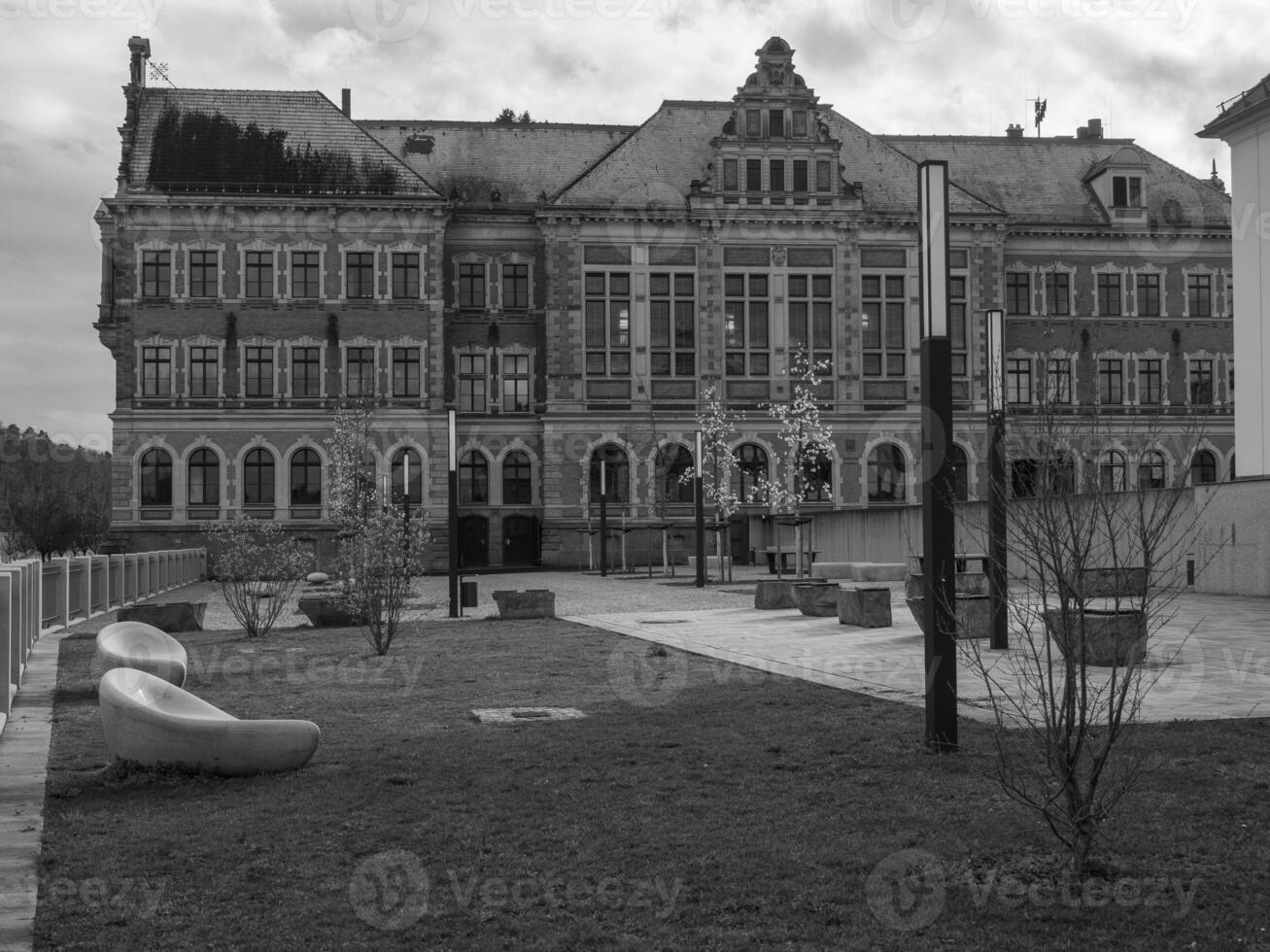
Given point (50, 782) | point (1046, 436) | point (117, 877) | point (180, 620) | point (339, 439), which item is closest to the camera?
point (117, 877)

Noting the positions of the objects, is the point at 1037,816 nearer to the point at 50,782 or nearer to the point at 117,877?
the point at 117,877

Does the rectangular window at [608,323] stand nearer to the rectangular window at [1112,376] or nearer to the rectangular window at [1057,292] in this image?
the rectangular window at [1057,292]

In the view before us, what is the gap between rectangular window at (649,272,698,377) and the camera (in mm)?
56719

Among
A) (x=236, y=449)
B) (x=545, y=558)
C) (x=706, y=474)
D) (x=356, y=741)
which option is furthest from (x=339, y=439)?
(x=356, y=741)

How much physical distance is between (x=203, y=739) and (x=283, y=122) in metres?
51.3

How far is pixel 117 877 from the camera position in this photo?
6441 mm

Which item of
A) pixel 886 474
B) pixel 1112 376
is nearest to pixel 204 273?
pixel 886 474

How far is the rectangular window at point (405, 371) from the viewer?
183 ft

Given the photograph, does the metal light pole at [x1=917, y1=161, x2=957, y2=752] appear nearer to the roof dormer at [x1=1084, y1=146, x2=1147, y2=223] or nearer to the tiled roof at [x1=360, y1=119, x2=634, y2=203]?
the tiled roof at [x1=360, y1=119, x2=634, y2=203]

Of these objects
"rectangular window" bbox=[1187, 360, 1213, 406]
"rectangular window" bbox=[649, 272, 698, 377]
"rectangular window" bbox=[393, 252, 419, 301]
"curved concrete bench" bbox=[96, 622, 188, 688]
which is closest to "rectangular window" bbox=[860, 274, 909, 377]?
"rectangular window" bbox=[649, 272, 698, 377]

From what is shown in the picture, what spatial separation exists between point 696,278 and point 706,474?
27.2 feet

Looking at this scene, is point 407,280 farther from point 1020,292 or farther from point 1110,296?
point 1110,296

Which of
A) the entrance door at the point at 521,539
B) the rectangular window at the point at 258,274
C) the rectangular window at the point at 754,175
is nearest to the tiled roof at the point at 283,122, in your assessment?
the rectangular window at the point at 258,274
